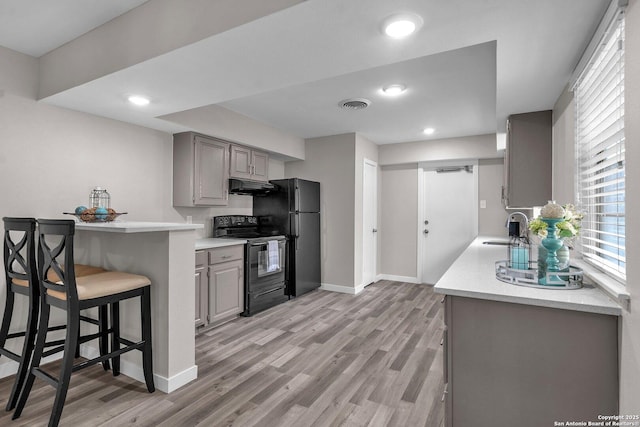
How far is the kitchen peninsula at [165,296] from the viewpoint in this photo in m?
2.14

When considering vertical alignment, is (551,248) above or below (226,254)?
above

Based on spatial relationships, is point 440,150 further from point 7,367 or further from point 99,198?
point 7,367

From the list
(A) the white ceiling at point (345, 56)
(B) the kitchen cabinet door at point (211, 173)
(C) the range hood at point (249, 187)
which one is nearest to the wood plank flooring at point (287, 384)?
(B) the kitchen cabinet door at point (211, 173)

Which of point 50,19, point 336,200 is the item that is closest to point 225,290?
point 336,200

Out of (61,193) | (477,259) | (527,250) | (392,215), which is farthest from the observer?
(392,215)

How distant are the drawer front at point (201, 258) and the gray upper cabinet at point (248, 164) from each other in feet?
3.77

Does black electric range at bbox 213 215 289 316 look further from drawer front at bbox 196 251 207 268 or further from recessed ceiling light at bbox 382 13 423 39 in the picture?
recessed ceiling light at bbox 382 13 423 39

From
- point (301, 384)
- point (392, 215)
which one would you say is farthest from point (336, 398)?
point (392, 215)

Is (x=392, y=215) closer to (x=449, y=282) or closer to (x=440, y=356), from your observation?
(x=440, y=356)

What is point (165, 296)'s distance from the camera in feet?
7.04

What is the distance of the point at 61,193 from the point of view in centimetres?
266

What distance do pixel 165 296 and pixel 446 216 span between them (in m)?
4.35

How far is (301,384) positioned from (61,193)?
2.44m

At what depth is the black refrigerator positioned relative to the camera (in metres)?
4.38
